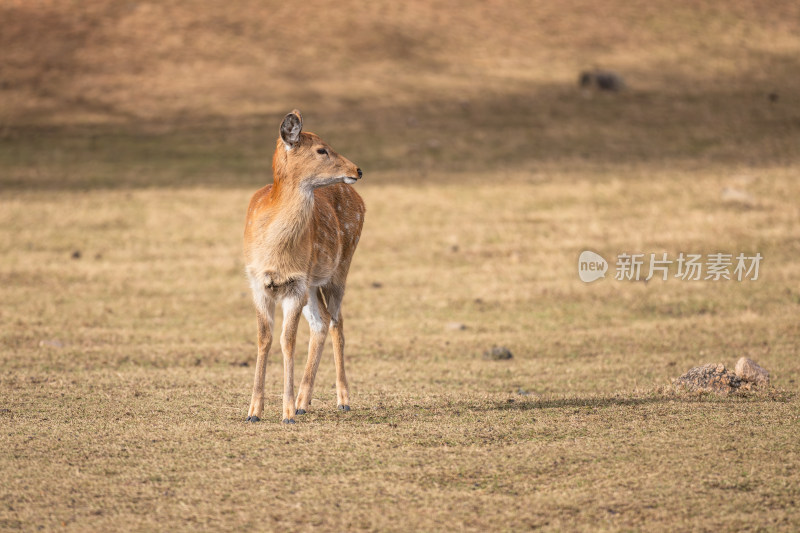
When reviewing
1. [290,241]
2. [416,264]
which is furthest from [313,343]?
[416,264]

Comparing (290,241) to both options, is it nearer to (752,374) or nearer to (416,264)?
(752,374)

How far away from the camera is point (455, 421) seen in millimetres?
8133

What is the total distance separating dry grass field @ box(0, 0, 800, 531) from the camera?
6535mm

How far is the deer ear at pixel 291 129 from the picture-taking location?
25.7 feet

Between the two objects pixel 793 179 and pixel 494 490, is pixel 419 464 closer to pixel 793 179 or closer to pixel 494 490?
pixel 494 490

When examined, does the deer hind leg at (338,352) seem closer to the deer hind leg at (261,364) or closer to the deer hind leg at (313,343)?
the deer hind leg at (313,343)

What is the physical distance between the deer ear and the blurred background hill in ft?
51.2

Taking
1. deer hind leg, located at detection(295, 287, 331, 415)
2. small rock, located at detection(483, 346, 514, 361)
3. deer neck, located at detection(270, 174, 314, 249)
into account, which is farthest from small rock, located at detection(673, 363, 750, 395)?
deer neck, located at detection(270, 174, 314, 249)

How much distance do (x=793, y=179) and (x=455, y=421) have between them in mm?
17766

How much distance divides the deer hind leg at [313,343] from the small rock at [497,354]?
4.13 meters

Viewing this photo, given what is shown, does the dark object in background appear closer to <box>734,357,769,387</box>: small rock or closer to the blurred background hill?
the blurred background hill

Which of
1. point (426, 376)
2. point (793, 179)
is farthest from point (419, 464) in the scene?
point (793, 179)

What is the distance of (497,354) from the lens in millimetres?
12391

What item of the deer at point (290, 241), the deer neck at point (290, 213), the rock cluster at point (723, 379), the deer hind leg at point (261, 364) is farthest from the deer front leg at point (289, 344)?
the rock cluster at point (723, 379)
